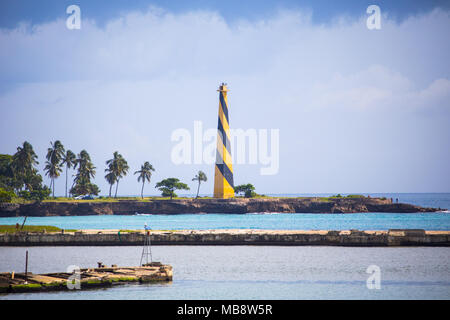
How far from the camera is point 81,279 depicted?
1350 inches

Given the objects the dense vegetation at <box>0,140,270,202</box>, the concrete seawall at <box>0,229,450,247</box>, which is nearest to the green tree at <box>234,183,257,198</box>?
the dense vegetation at <box>0,140,270,202</box>

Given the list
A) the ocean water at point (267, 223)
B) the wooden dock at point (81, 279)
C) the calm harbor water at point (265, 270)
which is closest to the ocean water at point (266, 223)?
the ocean water at point (267, 223)

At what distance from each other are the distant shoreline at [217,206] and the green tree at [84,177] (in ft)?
40.9

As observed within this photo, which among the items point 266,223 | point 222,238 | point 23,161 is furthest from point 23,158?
point 222,238

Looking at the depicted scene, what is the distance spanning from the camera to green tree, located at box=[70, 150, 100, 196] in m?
156

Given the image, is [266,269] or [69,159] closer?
[266,269]

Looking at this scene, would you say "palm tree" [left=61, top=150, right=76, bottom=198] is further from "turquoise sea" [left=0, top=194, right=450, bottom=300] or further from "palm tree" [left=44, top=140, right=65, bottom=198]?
"turquoise sea" [left=0, top=194, right=450, bottom=300]

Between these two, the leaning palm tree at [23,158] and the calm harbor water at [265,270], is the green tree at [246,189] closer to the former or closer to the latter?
the leaning palm tree at [23,158]

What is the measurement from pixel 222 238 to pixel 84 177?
107 m

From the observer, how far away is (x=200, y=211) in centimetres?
14012

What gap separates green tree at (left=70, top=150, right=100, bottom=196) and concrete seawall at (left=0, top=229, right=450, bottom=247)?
321 ft

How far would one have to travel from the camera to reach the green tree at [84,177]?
156 metres

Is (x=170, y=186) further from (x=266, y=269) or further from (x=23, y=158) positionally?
(x=266, y=269)
